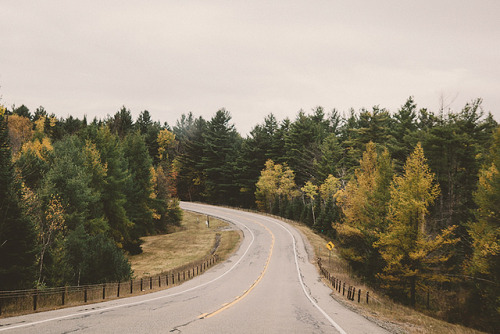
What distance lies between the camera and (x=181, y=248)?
136ft

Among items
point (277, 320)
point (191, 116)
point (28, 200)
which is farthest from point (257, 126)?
point (191, 116)

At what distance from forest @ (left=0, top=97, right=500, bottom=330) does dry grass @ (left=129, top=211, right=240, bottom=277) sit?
2875mm

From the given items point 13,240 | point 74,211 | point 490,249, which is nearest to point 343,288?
point 490,249

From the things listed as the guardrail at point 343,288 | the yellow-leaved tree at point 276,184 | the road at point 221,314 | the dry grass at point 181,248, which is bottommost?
the dry grass at point 181,248

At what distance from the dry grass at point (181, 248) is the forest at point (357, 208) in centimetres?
288

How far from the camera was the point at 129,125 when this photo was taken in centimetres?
10281

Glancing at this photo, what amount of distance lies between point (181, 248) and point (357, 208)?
24697 mm

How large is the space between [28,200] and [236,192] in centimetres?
5690

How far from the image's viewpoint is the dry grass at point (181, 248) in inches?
1315

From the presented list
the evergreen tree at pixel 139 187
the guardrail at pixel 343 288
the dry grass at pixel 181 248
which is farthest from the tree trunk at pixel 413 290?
the evergreen tree at pixel 139 187

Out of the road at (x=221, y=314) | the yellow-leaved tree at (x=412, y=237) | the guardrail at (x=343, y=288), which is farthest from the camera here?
the yellow-leaved tree at (x=412, y=237)

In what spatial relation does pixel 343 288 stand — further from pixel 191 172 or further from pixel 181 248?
pixel 191 172

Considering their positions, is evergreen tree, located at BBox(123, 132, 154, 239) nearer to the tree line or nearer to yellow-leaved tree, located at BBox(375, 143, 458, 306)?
the tree line

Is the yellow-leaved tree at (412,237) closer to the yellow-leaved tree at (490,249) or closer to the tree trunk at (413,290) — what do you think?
the tree trunk at (413,290)
